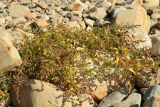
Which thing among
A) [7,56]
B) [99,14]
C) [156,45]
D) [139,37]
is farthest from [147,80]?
[99,14]

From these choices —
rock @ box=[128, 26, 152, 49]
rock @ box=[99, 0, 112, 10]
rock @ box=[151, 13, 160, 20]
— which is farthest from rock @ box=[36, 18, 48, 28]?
rock @ box=[151, 13, 160, 20]

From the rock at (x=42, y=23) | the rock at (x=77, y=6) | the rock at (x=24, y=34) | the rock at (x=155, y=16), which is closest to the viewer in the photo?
the rock at (x=24, y=34)

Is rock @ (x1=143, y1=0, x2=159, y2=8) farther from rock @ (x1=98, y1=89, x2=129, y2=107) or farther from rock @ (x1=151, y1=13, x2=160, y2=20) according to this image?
rock @ (x1=98, y1=89, x2=129, y2=107)

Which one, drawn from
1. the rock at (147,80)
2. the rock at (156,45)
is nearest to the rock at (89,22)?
the rock at (156,45)

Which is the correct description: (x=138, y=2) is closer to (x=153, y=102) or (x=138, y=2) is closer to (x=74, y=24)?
(x=74, y=24)

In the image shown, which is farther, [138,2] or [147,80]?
[138,2]

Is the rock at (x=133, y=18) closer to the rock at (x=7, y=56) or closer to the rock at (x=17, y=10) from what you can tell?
the rock at (x=17, y=10)
